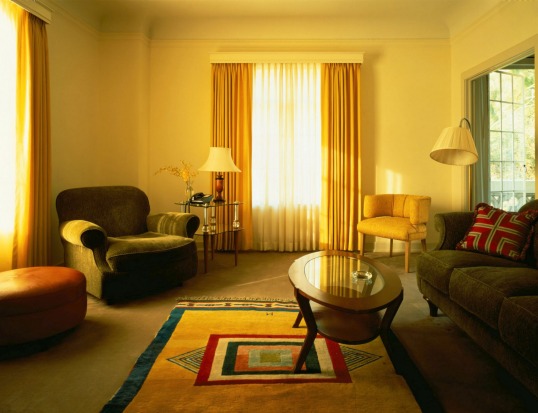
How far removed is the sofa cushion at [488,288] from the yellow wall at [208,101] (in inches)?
110

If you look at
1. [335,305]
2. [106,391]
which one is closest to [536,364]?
[335,305]

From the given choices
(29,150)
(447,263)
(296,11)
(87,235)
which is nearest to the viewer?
(447,263)

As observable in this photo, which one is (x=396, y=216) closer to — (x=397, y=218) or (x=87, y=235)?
(x=397, y=218)

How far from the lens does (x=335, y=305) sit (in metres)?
1.58

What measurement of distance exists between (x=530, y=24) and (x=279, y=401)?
378 cm

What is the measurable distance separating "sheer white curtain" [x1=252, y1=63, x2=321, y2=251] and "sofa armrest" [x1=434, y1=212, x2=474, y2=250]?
82.0 inches

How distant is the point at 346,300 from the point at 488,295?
0.70 meters

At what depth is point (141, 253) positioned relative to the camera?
2.79 metres

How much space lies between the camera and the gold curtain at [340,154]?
4512 mm

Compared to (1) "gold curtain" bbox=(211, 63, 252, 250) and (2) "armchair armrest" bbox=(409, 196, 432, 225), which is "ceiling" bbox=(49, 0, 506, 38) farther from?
(2) "armchair armrest" bbox=(409, 196, 432, 225)

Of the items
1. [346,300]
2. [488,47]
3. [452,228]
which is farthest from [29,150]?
[488,47]

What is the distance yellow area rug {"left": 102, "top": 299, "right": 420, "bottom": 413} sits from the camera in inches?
59.2

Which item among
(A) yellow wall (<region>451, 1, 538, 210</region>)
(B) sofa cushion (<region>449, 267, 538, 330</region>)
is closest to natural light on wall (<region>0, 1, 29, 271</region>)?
(B) sofa cushion (<region>449, 267, 538, 330</region>)

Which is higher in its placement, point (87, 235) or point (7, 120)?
point (7, 120)
